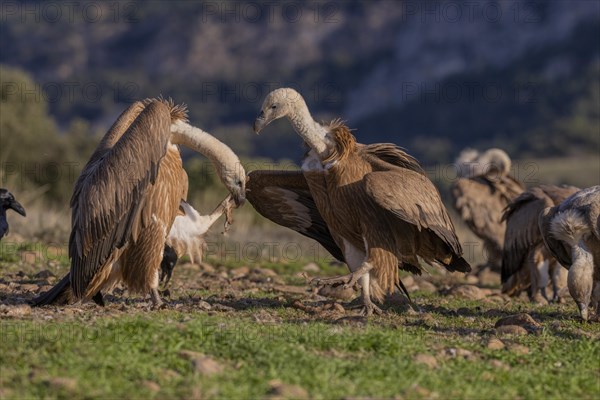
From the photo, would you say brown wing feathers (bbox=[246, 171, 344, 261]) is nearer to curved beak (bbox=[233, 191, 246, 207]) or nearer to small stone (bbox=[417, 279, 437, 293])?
curved beak (bbox=[233, 191, 246, 207])

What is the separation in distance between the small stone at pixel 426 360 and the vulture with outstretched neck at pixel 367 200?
2316mm

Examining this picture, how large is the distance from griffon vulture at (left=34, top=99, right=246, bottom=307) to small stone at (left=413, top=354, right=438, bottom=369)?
9.34 feet

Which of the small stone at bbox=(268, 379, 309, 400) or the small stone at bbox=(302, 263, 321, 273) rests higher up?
the small stone at bbox=(268, 379, 309, 400)

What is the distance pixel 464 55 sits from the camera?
149m

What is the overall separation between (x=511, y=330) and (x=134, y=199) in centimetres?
334

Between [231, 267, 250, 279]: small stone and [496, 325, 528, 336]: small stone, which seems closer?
[496, 325, 528, 336]: small stone

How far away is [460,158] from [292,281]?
640 centimetres

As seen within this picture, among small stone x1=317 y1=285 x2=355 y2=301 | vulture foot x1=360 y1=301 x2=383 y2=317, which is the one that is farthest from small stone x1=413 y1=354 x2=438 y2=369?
small stone x1=317 y1=285 x2=355 y2=301

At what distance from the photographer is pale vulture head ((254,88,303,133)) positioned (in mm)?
9398

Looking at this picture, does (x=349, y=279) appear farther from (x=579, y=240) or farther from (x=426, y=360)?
(x=426, y=360)

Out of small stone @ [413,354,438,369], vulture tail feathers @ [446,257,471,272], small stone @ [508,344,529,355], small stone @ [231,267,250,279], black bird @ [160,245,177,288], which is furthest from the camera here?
small stone @ [231,267,250,279]

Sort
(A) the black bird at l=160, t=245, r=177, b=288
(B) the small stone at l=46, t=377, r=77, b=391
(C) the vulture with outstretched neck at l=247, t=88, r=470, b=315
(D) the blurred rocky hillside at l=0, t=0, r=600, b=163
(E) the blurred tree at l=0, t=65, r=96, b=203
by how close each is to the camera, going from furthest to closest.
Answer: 1. (D) the blurred rocky hillside at l=0, t=0, r=600, b=163
2. (E) the blurred tree at l=0, t=65, r=96, b=203
3. (A) the black bird at l=160, t=245, r=177, b=288
4. (C) the vulture with outstretched neck at l=247, t=88, r=470, b=315
5. (B) the small stone at l=46, t=377, r=77, b=391

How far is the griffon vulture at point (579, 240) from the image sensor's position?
9.45 meters

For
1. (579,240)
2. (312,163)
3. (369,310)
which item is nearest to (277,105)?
(312,163)
